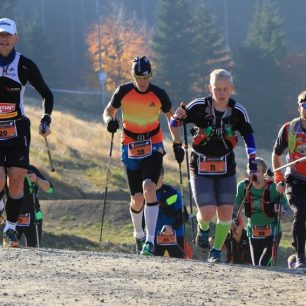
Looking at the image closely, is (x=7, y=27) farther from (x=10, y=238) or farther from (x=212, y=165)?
(x=212, y=165)

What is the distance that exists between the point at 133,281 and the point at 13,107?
264 centimetres

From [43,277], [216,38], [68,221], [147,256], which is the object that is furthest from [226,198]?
[216,38]

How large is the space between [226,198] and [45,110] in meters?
2.20

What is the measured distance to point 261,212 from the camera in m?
13.0

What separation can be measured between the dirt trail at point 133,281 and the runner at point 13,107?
915 mm

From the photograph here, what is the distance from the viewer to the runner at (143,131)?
36.7 ft

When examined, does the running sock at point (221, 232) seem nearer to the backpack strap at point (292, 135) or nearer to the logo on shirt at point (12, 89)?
the backpack strap at point (292, 135)

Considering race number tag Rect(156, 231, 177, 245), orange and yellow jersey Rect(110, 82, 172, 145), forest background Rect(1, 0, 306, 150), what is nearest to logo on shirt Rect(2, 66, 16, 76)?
orange and yellow jersey Rect(110, 82, 172, 145)

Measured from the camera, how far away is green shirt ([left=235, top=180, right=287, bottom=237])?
12727 mm

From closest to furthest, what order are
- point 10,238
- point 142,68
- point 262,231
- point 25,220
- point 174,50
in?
point 10,238
point 142,68
point 262,231
point 25,220
point 174,50

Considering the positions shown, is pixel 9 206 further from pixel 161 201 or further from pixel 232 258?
pixel 232 258

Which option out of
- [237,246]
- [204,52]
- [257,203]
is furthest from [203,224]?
[204,52]

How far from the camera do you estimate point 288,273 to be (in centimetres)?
944

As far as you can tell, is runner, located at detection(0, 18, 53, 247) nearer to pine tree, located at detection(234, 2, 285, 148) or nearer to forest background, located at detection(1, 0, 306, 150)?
forest background, located at detection(1, 0, 306, 150)
